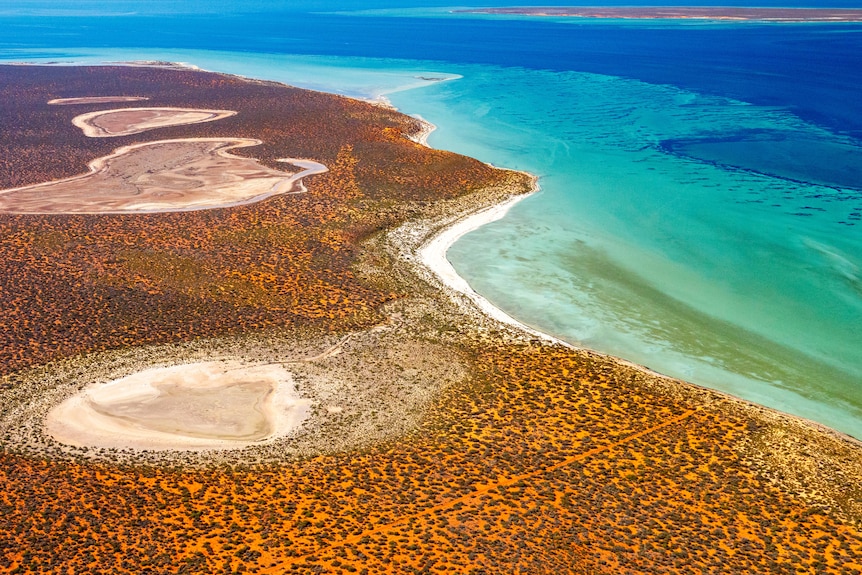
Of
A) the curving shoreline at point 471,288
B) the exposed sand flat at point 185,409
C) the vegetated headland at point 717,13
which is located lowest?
the exposed sand flat at point 185,409

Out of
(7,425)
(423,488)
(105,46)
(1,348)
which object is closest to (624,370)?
(423,488)

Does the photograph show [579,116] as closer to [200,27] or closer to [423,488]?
[423,488]

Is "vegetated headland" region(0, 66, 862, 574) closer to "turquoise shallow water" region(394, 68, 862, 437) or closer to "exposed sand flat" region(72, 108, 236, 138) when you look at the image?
"turquoise shallow water" region(394, 68, 862, 437)

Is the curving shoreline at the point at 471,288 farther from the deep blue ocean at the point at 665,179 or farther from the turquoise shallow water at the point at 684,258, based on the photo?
the deep blue ocean at the point at 665,179

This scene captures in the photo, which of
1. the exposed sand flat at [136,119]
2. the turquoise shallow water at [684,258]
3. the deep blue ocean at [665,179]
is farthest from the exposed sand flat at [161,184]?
the deep blue ocean at [665,179]

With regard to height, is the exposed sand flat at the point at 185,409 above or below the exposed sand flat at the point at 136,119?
below

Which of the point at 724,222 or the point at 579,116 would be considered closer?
the point at 724,222

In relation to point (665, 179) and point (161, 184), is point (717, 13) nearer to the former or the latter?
point (665, 179)
